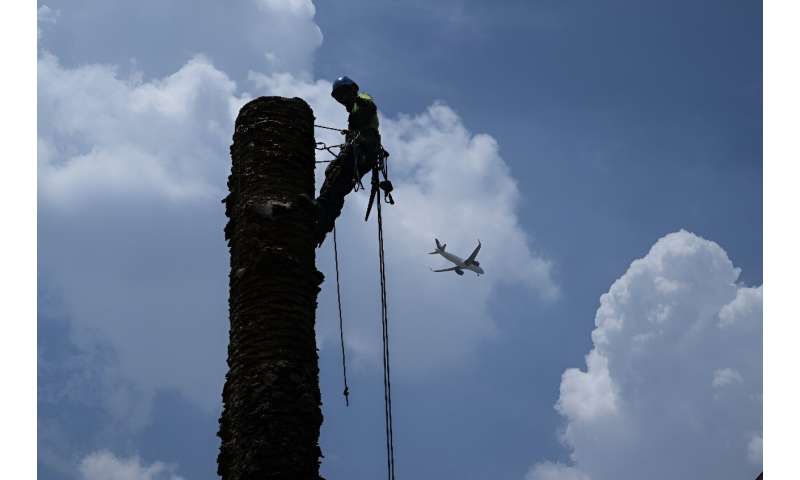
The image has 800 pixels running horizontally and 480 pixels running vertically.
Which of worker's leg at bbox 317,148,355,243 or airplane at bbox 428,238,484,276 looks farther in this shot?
airplane at bbox 428,238,484,276

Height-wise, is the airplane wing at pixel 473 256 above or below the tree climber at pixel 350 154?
above

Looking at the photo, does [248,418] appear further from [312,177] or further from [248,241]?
[312,177]

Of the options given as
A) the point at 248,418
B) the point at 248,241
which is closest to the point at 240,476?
the point at 248,418

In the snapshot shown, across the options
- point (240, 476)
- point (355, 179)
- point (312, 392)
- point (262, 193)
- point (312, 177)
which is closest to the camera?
point (240, 476)

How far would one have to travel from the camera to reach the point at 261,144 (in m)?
8.94

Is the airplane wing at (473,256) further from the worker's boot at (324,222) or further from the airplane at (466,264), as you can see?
the worker's boot at (324,222)

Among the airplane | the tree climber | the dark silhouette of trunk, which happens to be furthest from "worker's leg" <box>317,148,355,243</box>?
the airplane

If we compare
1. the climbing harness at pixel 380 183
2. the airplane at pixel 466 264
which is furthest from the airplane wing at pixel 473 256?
the climbing harness at pixel 380 183

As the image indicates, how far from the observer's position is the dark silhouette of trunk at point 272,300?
7.60 metres

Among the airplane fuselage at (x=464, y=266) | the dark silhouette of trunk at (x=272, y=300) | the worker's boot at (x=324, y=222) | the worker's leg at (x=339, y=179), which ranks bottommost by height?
the dark silhouette of trunk at (x=272, y=300)

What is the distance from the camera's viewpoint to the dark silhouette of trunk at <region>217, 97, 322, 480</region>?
7602mm

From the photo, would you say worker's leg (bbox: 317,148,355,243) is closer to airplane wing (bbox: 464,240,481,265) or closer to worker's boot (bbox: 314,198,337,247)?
worker's boot (bbox: 314,198,337,247)

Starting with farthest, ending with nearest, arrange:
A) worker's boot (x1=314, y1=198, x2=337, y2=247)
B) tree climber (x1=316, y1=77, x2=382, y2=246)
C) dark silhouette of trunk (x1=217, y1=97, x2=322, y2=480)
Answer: tree climber (x1=316, y1=77, x2=382, y2=246), worker's boot (x1=314, y1=198, x2=337, y2=247), dark silhouette of trunk (x1=217, y1=97, x2=322, y2=480)
